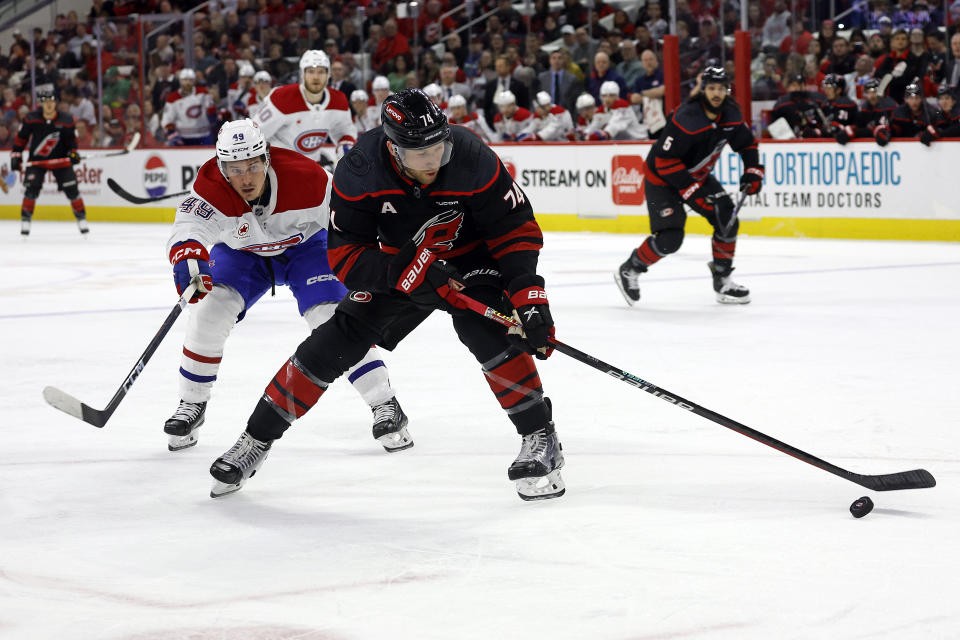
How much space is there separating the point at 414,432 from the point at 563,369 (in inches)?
49.5

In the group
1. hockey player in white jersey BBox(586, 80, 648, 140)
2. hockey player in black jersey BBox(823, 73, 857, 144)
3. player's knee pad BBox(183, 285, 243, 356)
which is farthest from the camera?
hockey player in white jersey BBox(586, 80, 648, 140)

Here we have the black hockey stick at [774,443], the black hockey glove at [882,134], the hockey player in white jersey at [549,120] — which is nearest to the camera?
the black hockey stick at [774,443]

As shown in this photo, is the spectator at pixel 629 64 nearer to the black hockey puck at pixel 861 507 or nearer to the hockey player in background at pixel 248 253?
the hockey player in background at pixel 248 253

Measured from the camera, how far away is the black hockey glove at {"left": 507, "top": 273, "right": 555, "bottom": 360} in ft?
10.5

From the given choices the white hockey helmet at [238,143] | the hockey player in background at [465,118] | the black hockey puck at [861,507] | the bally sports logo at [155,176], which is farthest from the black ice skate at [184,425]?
the bally sports logo at [155,176]

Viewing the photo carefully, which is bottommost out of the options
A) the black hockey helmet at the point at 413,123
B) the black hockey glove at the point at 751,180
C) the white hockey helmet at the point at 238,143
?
the black hockey glove at the point at 751,180

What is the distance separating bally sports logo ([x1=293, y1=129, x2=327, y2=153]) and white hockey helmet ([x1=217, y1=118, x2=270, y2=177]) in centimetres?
404

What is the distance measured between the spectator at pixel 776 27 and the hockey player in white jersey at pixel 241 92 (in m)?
5.92

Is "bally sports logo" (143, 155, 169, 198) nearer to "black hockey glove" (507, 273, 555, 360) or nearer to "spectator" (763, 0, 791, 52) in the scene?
"spectator" (763, 0, 791, 52)

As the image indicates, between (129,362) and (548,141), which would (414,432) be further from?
(548,141)

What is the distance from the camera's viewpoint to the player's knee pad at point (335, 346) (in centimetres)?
339

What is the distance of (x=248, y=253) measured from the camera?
4.21 m

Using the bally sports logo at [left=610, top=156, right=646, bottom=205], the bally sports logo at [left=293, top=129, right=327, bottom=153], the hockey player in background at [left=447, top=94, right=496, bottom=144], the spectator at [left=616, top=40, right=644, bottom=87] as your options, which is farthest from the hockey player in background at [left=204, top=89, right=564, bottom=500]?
the hockey player in background at [left=447, top=94, right=496, bottom=144]

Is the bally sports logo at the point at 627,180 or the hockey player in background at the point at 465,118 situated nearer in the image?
the bally sports logo at the point at 627,180
